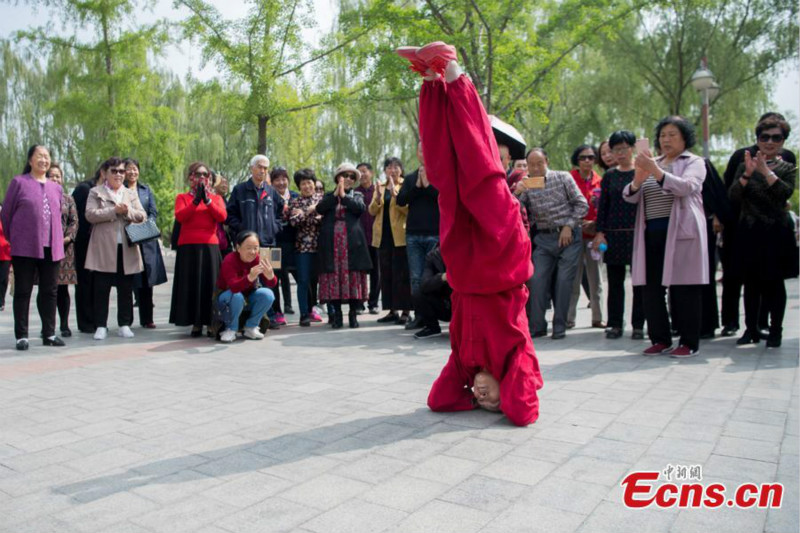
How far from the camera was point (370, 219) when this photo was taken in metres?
9.11

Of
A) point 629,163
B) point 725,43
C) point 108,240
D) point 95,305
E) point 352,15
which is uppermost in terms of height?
point 725,43

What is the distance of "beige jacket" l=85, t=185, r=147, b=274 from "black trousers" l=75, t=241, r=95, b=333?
1.13 feet

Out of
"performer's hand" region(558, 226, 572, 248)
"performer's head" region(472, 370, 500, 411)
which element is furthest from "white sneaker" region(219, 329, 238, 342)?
"performer's head" region(472, 370, 500, 411)

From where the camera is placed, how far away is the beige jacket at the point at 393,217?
788 centimetres

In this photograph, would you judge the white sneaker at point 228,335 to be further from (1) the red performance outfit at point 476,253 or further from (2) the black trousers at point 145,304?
(1) the red performance outfit at point 476,253

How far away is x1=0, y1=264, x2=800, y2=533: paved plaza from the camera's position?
2455 millimetres

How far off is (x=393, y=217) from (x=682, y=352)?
369 centimetres

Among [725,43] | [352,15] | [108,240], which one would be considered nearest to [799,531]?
[108,240]

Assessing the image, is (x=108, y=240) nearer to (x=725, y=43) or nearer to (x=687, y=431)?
(x=687, y=431)

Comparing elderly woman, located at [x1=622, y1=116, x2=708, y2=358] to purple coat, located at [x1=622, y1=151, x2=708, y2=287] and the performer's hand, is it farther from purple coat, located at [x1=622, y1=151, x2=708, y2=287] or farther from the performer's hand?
the performer's hand

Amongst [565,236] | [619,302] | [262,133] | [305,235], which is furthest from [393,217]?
[262,133]

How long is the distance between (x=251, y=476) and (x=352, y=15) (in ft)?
40.6

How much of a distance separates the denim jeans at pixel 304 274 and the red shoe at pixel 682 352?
4366 mm

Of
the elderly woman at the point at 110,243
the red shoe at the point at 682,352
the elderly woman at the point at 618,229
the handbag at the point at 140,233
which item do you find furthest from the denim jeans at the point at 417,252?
the elderly woman at the point at 110,243
